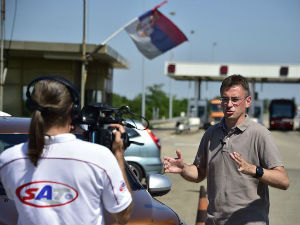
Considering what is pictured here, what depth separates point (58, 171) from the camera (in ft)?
6.74

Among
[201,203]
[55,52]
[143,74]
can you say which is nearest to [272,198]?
[201,203]

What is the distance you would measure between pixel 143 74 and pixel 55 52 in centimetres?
1134

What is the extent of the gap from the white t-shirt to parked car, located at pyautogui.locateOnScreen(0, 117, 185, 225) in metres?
0.46

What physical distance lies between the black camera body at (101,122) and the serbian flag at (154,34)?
19.1 meters

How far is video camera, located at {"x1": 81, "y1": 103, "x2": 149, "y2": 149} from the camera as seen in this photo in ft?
7.34

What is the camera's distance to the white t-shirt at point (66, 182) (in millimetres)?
2053

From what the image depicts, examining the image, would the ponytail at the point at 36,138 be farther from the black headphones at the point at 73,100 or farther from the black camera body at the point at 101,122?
the black camera body at the point at 101,122

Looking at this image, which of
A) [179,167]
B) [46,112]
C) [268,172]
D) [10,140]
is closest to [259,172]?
[268,172]

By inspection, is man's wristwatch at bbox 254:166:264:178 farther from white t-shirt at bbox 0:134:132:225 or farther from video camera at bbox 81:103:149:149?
white t-shirt at bbox 0:134:132:225

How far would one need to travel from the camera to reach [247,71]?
43.9 m

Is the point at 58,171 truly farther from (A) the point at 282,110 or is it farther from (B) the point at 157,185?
(A) the point at 282,110

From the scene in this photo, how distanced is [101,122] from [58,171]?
0.43 meters

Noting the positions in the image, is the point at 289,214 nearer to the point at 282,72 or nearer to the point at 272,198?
the point at 272,198

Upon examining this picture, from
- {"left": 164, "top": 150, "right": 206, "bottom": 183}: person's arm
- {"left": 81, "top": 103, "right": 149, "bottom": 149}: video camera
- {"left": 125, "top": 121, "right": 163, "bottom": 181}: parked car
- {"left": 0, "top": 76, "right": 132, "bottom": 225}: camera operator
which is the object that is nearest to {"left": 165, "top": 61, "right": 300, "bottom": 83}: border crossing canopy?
{"left": 125, "top": 121, "right": 163, "bottom": 181}: parked car
